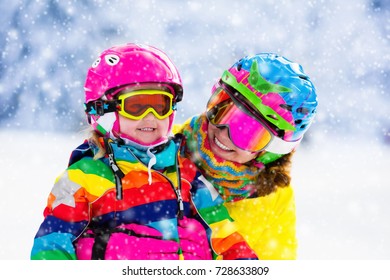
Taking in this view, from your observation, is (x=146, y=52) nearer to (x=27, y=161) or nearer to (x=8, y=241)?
(x=8, y=241)

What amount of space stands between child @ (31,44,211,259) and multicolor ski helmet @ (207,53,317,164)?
16.7 inches

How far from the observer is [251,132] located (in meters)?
4.10

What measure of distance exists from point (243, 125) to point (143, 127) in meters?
0.70

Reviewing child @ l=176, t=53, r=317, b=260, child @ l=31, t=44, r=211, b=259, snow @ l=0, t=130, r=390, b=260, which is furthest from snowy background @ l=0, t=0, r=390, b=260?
child @ l=31, t=44, r=211, b=259

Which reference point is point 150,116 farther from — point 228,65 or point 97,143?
point 228,65

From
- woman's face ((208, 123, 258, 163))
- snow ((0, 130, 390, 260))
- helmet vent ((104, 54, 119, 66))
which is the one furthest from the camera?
snow ((0, 130, 390, 260))

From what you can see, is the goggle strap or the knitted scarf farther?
the knitted scarf

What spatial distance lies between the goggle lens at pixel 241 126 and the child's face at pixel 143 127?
0.46 metres

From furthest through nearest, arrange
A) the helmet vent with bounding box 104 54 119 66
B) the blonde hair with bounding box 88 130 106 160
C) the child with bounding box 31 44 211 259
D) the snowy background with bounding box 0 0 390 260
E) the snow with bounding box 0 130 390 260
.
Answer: the snowy background with bounding box 0 0 390 260, the snow with bounding box 0 130 390 260, the helmet vent with bounding box 104 54 119 66, the blonde hair with bounding box 88 130 106 160, the child with bounding box 31 44 211 259

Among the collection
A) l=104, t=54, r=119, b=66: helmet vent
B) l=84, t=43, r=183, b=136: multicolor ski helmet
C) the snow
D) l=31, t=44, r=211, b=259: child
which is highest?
the snow

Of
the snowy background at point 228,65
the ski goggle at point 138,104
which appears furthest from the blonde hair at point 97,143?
the snowy background at point 228,65

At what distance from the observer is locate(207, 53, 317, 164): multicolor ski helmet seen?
405 cm

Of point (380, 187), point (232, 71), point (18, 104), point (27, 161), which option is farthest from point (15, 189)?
point (380, 187)

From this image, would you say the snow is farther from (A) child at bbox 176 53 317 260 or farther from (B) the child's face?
(A) child at bbox 176 53 317 260
